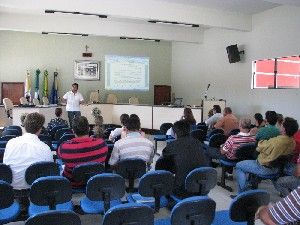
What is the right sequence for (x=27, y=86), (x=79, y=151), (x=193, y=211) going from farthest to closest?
1. (x=27, y=86)
2. (x=79, y=151)
3. (x=193, y=211)

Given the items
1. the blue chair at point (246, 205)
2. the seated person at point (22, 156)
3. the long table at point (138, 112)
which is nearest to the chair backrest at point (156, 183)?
the blue chair at point (246, 205)

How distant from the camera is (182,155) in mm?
3770

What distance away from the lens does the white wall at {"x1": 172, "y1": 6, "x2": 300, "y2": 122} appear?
916 centimetres

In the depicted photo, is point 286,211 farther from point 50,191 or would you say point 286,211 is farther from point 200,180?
point 50,191

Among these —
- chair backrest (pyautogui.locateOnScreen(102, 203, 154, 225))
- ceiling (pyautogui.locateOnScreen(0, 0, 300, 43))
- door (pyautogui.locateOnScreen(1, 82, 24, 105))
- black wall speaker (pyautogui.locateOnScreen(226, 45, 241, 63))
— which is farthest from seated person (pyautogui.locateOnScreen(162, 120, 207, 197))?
door (pyautogui.locateOnScreen(1, 82, 24, 105))

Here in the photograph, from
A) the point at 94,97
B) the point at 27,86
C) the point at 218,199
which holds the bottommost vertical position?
the point at 218,199

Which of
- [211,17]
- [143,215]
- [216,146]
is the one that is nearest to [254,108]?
[211,17]

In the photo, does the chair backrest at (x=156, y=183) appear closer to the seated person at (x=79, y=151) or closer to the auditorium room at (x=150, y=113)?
the auditorium room at (x=150, y=113)

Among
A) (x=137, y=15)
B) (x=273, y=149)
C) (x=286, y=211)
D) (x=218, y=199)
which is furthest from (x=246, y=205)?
(x=137, y=15)

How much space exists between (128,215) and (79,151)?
1.58m

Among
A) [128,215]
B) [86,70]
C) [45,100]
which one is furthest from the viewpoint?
[86,70]

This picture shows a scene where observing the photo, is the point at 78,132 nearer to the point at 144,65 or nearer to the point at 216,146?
the point at 216,146

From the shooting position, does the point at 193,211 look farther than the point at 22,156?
No

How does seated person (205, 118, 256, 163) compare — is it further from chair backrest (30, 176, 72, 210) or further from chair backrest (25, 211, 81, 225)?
chair backrest (25, 211, 81, 225)
